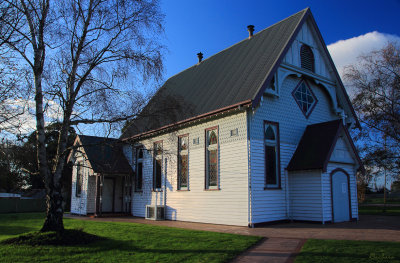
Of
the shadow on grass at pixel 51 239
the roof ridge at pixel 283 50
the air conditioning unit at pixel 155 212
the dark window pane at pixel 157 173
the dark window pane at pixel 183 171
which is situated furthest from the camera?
the dark window pane at pixel 157 173

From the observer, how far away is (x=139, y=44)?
1146 cm

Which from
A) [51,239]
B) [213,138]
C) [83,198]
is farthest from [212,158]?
[83,198]

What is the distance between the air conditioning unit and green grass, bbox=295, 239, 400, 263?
10.0 m

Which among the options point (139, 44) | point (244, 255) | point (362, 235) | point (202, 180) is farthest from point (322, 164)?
point (139, 44)

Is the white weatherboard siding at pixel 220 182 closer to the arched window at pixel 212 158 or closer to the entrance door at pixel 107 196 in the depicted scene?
the arched window at pixel 212 158

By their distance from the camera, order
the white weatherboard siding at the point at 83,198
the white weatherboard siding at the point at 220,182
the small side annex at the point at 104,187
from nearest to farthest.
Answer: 1. the white weatherboard siding at the point at 220,182
2. the small side annex at the point at 104,187
3. the white weatherboard siding at the point at 83,198

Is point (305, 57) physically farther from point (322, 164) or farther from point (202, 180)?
point (202, 180)

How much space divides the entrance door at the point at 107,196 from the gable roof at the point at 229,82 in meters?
6.22

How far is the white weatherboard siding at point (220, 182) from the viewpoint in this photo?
14.1m

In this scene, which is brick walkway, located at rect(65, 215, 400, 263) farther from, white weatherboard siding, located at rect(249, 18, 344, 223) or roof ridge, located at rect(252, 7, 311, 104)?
roof ridge, located at rect(252, 7, 311, 104)

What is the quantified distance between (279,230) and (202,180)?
4.83m

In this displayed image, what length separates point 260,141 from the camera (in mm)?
14367

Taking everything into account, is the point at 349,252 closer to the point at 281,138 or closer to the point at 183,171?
the point at 281,138

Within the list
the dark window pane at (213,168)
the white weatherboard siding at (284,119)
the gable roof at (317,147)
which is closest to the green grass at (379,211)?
the gable roof at (317,147)
